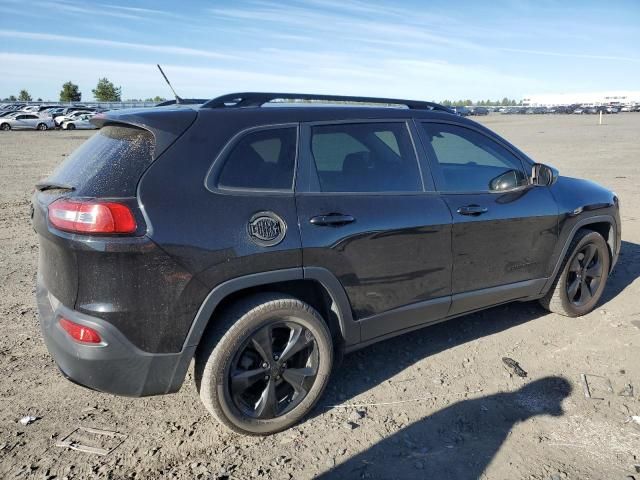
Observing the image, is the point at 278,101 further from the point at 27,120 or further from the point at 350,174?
the point at 27,120

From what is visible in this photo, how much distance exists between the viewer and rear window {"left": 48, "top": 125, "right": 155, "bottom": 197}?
8.63 feet

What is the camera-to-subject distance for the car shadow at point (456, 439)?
2781 millimetres

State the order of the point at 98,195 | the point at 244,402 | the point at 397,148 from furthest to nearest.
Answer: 1. the point at 397,148
2. the point at 244,402
3. the point at 98,195

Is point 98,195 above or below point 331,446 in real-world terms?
above

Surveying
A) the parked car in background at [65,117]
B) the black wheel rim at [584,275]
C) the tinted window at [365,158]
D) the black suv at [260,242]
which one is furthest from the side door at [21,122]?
the black wheel rim at [584,275]

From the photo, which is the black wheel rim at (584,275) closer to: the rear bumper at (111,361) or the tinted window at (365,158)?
the tinted window at (365,158)

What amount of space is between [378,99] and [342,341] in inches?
67.4

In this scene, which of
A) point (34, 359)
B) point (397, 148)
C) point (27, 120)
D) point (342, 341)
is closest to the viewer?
point (342, 341)

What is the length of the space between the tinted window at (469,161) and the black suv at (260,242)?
0.02 m

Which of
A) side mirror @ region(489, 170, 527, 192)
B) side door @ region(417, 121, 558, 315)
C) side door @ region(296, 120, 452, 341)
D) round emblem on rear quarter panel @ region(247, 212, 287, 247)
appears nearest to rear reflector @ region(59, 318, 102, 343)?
round emblem on rear quarter panel @ region(247, 212, 287, 247)

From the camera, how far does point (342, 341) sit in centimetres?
332

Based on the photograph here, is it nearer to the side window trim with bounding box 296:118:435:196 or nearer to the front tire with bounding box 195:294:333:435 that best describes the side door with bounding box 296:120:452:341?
the side window trim with bounding box 296:118:435:196

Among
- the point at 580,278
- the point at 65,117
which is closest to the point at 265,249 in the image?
the point at 580,278

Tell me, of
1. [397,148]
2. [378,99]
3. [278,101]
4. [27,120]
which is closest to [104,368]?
[278,101]
